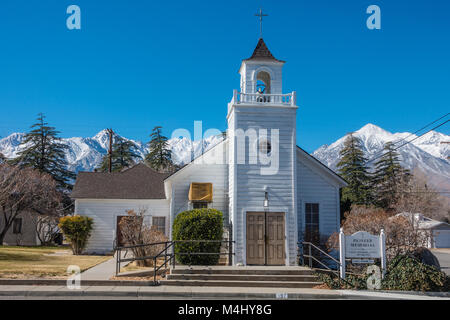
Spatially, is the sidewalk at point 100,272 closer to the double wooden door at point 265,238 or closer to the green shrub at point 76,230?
the double wooden door at point 265,238

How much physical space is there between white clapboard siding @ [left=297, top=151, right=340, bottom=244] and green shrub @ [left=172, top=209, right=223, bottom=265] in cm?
474

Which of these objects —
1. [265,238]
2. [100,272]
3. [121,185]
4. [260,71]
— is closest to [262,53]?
[260,71]

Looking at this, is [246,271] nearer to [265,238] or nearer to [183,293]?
[265,238]

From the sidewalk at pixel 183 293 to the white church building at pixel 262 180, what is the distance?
12.9ft

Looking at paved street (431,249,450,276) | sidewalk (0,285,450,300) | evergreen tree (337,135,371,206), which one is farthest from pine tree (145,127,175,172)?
sidewalk (0,285,450,300)

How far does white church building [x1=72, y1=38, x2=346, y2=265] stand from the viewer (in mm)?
17109

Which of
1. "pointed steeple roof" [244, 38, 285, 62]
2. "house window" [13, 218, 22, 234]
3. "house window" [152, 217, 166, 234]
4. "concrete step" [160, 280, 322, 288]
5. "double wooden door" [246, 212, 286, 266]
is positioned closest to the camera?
"concrete step" [160, 280, 322, 288]

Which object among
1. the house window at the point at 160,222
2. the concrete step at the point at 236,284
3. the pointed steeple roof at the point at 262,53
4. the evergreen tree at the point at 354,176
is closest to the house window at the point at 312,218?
the concrete step at the point at 236,284

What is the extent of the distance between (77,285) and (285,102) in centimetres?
1060

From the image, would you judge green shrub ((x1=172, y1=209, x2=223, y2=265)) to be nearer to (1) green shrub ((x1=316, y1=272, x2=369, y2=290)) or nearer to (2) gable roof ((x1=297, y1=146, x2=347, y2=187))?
(1) green shrub ((x1=316, y1=272, x2=369, y2=290))

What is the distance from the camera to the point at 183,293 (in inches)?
496

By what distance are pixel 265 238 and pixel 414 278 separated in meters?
5.68

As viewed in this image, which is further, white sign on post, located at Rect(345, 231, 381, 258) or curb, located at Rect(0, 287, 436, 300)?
white sign on post, located at Rect(345, 231, 381, 258)
